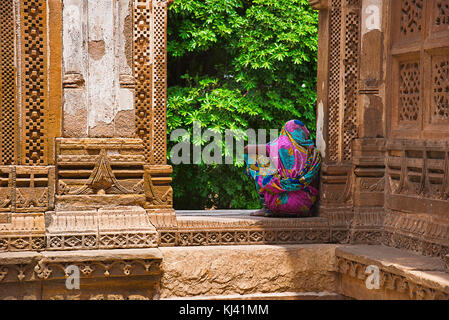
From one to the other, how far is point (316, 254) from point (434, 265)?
1256 mm

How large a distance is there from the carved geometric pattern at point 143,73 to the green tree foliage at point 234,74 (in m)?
4.80

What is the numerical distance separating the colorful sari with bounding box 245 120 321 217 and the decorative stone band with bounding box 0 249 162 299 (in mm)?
1498

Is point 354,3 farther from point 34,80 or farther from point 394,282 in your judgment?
point 34,80

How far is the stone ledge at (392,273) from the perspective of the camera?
14.9ft

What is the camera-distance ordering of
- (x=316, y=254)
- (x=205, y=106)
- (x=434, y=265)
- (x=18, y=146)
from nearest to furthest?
1. (x=434, y=265)
2. (x=18, y=146)
3. (x=316, y=254)
4. (x=205, y=106)

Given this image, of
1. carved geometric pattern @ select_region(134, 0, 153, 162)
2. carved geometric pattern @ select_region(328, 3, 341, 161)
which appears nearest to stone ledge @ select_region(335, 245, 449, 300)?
carved geometric pattern @ select_region(328, 3, 341, 161)

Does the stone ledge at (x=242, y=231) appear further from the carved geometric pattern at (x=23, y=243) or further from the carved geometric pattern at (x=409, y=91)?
the carved geometric pattern at (x=409, y=91)

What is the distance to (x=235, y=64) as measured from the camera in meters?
11.3

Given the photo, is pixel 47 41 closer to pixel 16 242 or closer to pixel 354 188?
pixel 16 242

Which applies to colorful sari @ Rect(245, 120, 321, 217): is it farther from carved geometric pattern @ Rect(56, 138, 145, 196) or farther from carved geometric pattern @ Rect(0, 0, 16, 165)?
carved geometric pattern @ Rect(0, 0, 16, 165)

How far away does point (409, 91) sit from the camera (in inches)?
225

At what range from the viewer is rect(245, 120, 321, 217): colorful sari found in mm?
6117

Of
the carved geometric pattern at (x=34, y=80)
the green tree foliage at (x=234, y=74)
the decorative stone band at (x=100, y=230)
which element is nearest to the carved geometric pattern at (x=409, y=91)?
the decorative stone band at (x=100, y=230)

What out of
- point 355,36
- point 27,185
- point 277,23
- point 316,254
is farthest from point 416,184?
point 277,23
